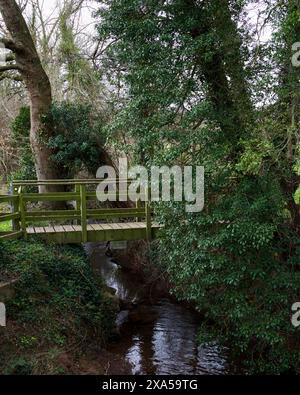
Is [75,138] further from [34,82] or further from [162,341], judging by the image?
[162,341]

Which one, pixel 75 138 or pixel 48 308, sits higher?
pixel 75 138

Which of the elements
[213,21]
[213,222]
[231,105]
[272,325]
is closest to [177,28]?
[213,21]

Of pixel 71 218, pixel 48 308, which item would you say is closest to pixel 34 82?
pixel 71 218

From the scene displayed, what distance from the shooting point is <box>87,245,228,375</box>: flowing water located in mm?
7684

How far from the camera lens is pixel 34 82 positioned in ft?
37.6

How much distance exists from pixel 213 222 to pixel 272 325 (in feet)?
5.78

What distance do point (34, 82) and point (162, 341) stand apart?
7.61m

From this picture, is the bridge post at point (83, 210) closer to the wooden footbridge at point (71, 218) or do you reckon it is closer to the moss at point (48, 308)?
the wooden footbridge at point (71, 218)

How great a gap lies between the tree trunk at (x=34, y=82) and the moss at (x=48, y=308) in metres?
3.91

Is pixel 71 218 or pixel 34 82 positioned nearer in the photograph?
pixel 71 218

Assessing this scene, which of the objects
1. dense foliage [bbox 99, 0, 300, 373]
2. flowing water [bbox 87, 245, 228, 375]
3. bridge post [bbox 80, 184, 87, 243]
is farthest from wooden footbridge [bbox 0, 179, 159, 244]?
flowing water [bbox 87, 245, 228, 375]

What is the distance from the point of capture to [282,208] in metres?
6.22

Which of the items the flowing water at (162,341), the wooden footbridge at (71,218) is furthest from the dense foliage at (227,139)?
the wooden footbridge at (71,218)
